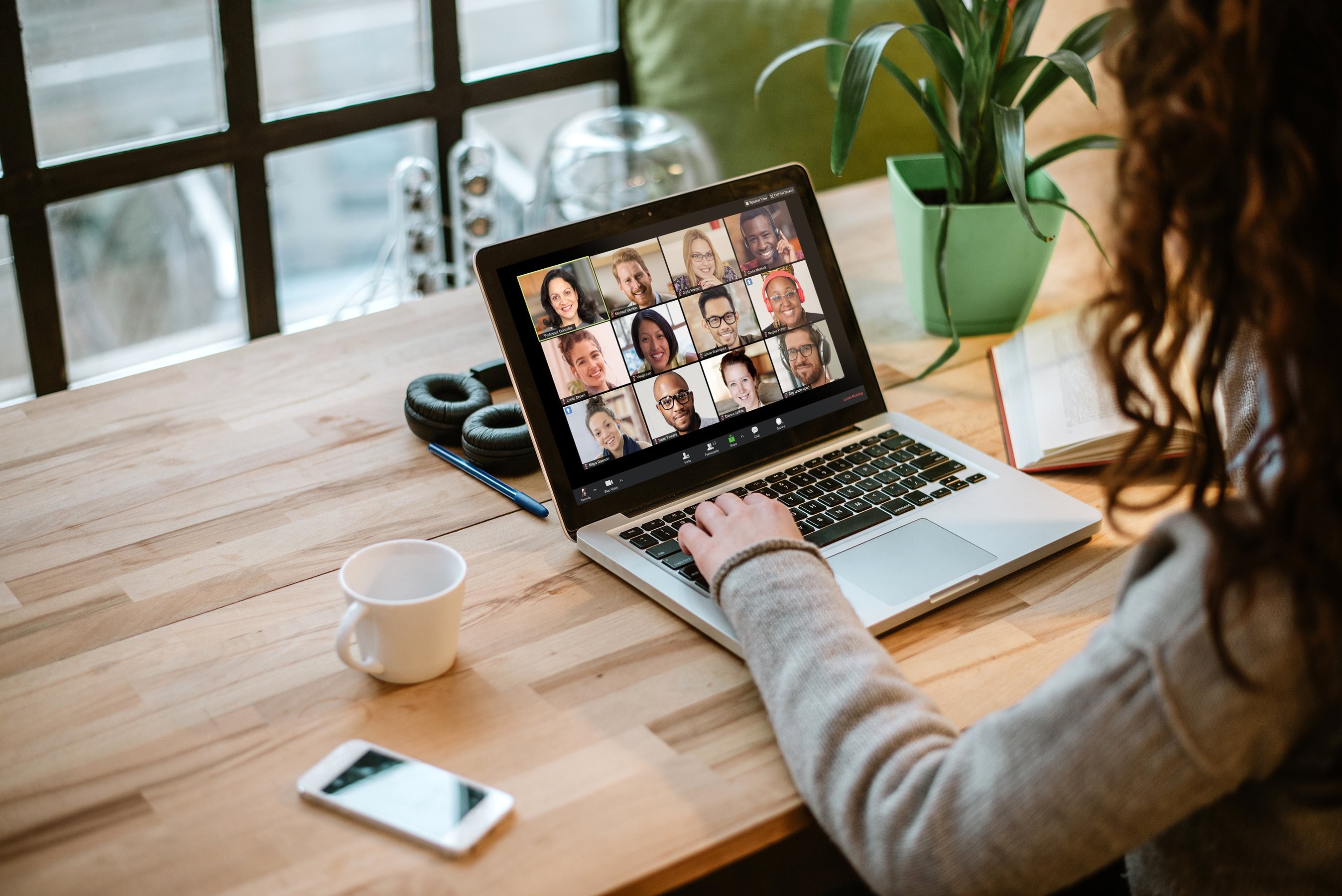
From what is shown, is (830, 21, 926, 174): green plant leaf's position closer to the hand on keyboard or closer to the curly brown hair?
the hand on keyboard

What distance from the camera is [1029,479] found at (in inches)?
41.1

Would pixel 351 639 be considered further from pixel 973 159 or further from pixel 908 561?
pixel 973 159

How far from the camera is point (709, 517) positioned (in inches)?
36.7

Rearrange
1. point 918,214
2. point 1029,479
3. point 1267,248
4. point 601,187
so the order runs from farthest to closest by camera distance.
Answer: point 601,187
point 918,214
point 1029,479
point 1267,248

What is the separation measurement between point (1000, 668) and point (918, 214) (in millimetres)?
650

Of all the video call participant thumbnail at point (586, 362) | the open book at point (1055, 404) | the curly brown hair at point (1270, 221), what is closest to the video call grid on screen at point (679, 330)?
the video call participant thumbnail at point (586, 362)

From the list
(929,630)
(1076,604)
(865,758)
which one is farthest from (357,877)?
(1076,604)

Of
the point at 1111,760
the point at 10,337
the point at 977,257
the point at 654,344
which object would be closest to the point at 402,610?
the point at 654,344

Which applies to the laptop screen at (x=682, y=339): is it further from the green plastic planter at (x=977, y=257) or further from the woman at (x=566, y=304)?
the green plastic planter at (x=977, y=257)

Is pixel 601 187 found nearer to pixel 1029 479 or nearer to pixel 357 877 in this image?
pixel 1029 479

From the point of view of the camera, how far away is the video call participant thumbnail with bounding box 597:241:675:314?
3.31 feet

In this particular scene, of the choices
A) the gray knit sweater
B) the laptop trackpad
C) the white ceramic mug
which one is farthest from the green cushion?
the gray knit sweater

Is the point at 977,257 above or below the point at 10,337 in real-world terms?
above

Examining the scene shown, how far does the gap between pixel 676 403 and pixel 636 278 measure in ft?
0.39
